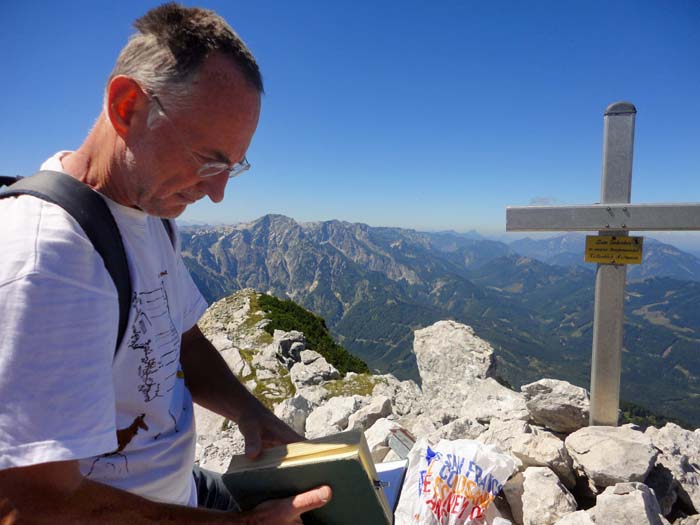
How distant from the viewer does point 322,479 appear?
72.0 inches

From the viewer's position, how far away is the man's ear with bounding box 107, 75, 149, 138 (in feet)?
5.39

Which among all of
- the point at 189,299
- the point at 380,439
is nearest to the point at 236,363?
the point at 380,439

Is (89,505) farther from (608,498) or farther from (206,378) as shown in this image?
(608,498)

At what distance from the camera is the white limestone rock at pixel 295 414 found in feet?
19.7

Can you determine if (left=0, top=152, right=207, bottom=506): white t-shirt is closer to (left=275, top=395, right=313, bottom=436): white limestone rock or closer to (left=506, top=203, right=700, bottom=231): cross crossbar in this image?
(left=275, top=395, right=313, bottom=436): white limestone rock

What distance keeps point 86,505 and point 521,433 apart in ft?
13.1

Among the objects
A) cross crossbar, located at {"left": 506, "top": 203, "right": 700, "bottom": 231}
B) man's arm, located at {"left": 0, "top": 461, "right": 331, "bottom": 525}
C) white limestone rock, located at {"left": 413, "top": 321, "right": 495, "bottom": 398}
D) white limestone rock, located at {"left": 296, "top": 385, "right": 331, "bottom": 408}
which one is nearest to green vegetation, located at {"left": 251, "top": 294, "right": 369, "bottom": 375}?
white limestone rock, located at {"left": 296, "top": 385, "right": 331, "bottom": 408}

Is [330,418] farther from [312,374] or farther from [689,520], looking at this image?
[689,520]

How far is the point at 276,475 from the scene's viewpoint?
1832 mm

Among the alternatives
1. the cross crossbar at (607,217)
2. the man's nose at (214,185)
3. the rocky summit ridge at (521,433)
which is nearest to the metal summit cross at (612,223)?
the cross crossbar at (607,217)

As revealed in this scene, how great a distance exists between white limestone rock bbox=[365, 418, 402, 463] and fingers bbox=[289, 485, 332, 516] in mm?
2746

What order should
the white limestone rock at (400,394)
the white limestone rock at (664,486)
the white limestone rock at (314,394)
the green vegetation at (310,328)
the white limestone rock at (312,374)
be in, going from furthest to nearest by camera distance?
the green vegetation at (310,328) → the white limestone rock at (312,374) → the white limestone rock at (314,394) → the white limestone rock at (400,394) → the white limestone rock at (664,486)

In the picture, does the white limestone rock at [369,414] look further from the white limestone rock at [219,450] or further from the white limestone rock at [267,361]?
the white limestone rock at [267,361]

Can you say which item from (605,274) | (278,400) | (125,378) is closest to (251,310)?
(278,400)
